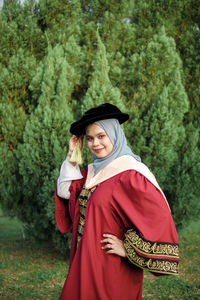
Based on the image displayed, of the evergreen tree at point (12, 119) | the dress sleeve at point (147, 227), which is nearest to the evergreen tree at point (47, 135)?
the evergreen tree at point (12, 119)

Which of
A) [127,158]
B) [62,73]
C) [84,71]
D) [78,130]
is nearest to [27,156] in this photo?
[62,73]

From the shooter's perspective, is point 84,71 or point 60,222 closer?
point 60,222

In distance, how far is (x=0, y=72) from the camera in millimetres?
4836

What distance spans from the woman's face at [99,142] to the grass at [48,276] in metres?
2.94

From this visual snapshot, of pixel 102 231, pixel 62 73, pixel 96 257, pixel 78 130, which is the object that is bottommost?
pixel 96 257

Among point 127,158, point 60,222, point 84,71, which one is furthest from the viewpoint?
point 84,71

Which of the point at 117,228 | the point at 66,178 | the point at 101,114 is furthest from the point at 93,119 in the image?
the point at 117,228

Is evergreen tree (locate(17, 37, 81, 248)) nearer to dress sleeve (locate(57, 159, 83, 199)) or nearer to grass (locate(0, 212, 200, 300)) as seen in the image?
grass (locate(0, 212, 200, 300))

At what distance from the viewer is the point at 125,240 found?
1686 mm

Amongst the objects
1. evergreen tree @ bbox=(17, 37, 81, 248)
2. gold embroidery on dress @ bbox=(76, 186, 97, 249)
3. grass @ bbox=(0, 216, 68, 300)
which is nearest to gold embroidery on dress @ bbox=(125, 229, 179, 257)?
gold embroidery on dress @ bbox=(76, 186, 97, 249)

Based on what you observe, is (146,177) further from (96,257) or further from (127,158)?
(96,257)

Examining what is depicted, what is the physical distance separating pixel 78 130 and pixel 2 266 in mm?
4064

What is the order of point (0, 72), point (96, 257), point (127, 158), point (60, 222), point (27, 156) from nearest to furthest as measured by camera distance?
point (96, 257) < point (127, 158) < point (60, 222) < point (27, 156) < point (0, 72)

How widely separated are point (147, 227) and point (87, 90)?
131 inches
